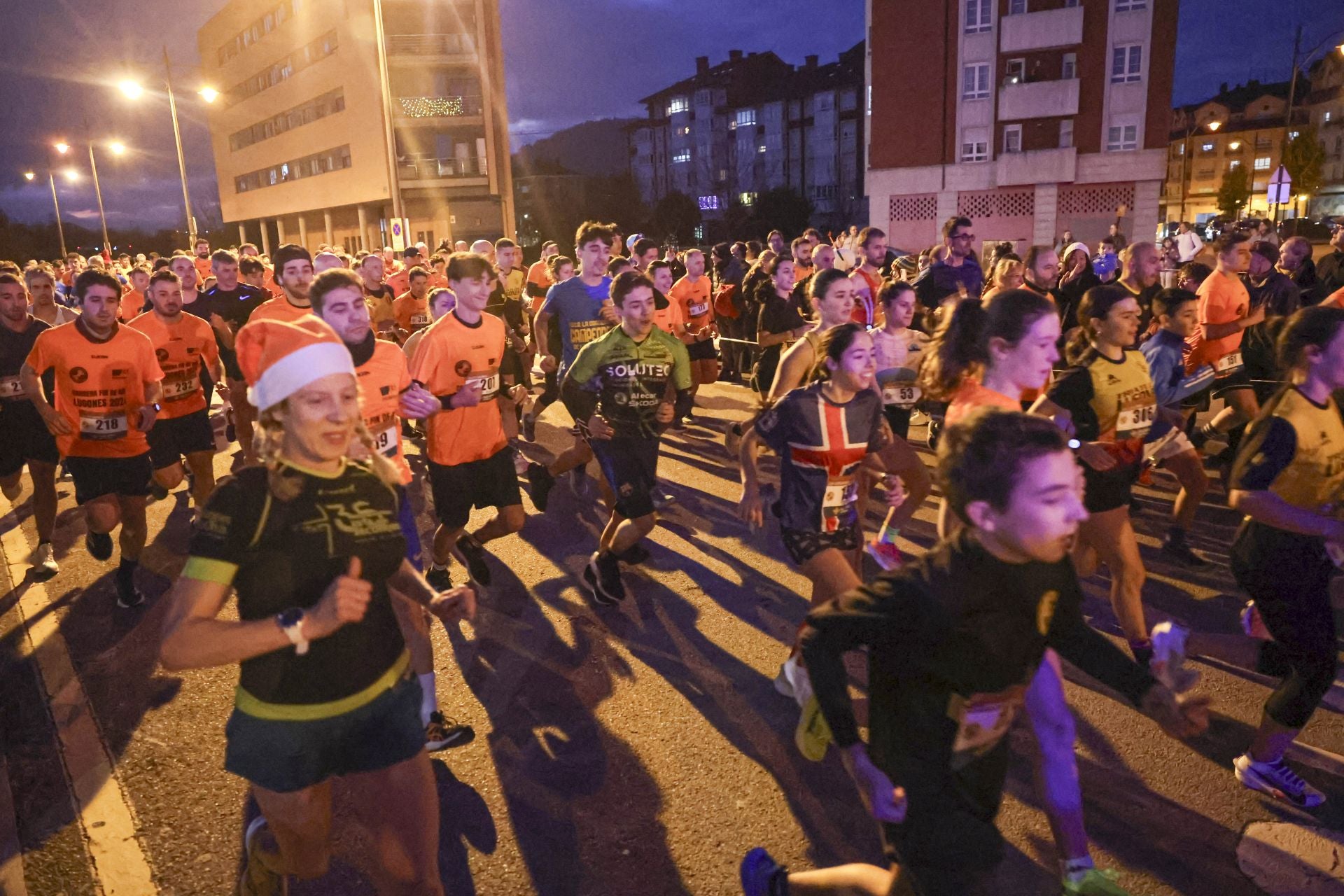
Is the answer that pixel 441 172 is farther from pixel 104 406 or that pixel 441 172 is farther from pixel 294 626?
pixel 294 626

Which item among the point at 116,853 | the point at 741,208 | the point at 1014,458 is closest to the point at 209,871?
the point at 116,853

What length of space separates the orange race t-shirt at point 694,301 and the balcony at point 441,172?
38.4 meters

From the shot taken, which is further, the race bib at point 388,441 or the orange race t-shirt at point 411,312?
the orange race t-shirt at point 411,312

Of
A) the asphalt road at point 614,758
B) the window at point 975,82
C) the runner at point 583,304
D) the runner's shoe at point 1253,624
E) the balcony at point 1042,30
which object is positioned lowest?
the asphalt road at point 614,758

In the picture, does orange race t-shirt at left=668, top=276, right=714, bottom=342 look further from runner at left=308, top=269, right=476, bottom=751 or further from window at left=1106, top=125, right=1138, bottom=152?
window at left=1106, top=125, right=1138, bottom=152

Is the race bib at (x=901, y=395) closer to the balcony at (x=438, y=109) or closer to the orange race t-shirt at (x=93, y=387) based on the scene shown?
the orange race t-shirt at (x=93, y=387)

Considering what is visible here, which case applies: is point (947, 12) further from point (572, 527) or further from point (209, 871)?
point (209, 871)

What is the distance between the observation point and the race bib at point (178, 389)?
725cm

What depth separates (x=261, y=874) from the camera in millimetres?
2785

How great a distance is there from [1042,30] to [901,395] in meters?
40.7

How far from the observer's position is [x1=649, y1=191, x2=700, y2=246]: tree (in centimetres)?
6644

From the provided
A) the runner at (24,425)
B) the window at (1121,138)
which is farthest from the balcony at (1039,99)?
the runner at (24,425)

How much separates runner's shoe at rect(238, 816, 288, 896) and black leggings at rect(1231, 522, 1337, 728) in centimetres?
375

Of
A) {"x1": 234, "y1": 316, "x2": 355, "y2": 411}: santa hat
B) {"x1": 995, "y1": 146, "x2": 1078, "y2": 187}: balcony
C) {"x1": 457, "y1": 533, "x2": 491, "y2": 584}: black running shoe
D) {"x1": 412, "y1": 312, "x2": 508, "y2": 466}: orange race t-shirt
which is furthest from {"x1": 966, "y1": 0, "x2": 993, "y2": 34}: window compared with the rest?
{"x1": 234, "y1": 316, "x2": 355, "y2": 411}: santa hat
